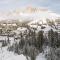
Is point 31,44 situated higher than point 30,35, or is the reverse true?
point 30,35

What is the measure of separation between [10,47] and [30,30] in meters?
0.36

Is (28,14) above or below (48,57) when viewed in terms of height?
above

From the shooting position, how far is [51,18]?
1894 mm

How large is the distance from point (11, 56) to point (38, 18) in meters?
0.64

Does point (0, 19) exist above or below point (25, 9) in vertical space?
below

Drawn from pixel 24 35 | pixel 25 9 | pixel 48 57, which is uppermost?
pixel 25 9

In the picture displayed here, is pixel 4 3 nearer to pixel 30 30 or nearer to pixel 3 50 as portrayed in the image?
pixel 30 30

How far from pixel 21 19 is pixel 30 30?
0.20 meters

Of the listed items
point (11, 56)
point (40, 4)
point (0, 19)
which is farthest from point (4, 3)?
point (11, 56)

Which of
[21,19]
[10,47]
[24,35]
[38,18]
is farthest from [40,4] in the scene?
[10,47]

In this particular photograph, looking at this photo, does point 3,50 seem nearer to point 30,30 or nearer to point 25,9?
point 30,30

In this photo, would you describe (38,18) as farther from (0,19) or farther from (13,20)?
(0,19)

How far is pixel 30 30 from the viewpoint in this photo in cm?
186

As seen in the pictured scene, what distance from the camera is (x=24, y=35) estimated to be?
1.85 m
